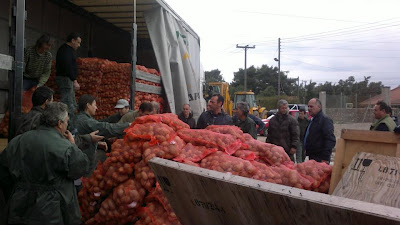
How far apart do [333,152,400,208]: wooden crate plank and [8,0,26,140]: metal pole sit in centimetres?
348

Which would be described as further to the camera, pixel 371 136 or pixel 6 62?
pixel 6 62

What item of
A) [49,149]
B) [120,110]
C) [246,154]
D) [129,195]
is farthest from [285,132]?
[49,149]

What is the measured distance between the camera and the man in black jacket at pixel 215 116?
6.20m

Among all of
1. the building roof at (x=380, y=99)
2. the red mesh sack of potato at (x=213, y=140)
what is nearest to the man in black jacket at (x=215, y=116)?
the red mesh sack of potato at (x=213, y=140)

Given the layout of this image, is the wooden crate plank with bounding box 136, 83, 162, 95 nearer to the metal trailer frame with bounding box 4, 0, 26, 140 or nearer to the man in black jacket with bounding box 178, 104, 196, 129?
the man in black jacket with bounding box 178, 104, 196, 129

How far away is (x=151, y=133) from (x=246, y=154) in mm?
1004

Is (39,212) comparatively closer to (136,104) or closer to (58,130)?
(58,130)

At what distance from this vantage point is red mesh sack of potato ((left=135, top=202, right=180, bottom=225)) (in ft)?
10.4

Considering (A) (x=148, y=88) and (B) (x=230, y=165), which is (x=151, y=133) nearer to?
(B) (x=230, y=165)

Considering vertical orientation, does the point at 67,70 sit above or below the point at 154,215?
above

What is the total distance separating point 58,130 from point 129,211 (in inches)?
41.4

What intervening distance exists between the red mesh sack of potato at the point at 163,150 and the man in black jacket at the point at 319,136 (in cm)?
351

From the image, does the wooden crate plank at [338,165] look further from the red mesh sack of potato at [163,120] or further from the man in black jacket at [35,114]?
the man in black jacket at [35,114]

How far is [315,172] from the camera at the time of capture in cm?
294
